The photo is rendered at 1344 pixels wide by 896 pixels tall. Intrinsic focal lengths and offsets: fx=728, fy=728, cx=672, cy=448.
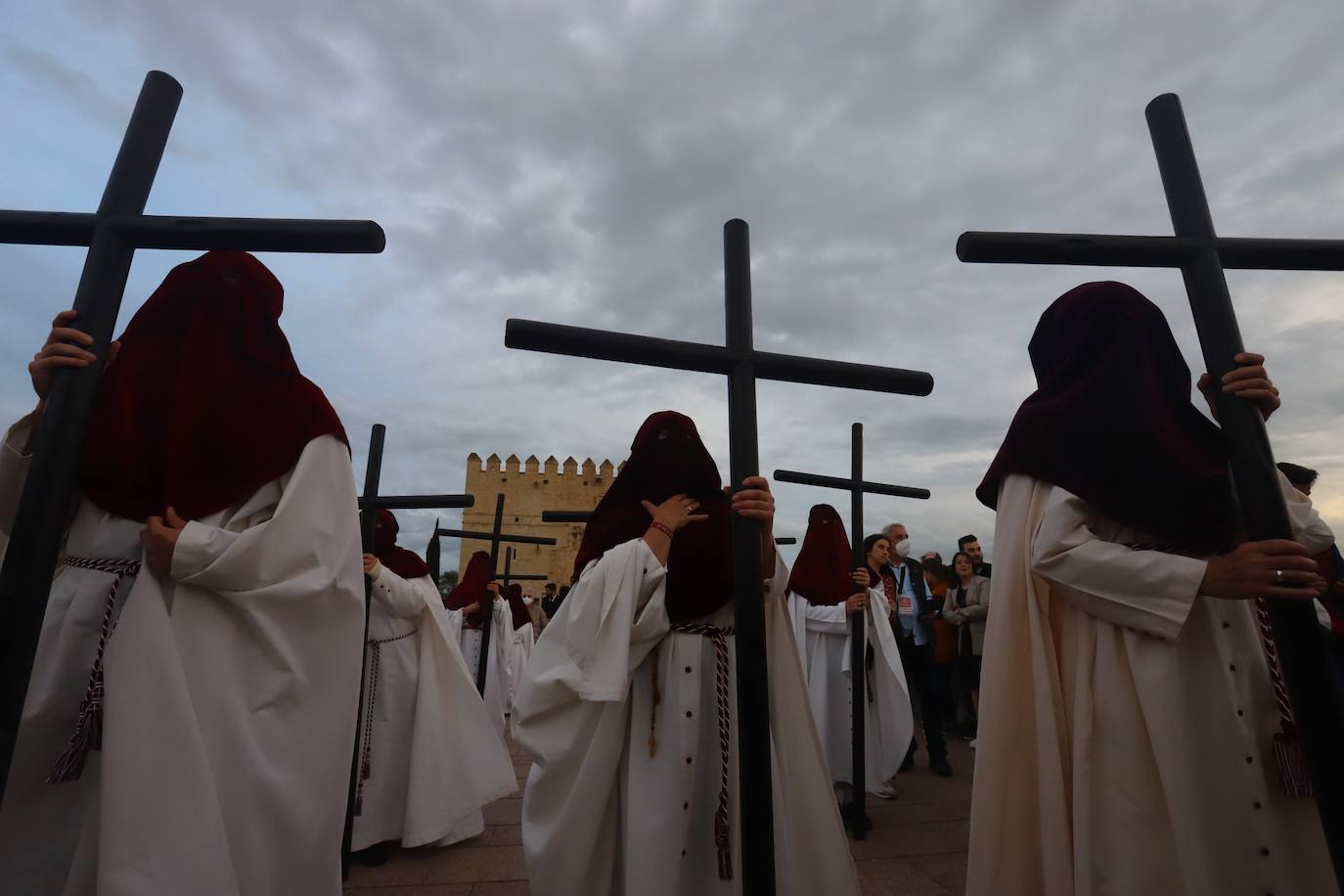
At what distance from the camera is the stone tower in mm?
29922

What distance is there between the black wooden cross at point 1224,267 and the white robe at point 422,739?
4.28 metres

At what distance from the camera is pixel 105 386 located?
Answer: 2.25m

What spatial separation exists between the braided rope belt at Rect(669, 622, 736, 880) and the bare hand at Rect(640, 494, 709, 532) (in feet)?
1.39

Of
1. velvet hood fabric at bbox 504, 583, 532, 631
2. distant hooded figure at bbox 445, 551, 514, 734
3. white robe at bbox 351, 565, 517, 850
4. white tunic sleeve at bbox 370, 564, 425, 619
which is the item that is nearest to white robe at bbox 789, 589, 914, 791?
white robe at bbox 351, 565, 517, 850

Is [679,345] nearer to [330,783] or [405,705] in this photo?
[330,783]

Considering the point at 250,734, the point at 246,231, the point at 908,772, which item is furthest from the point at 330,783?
the point at 908,772

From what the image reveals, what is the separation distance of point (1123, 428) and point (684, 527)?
165 centimetres

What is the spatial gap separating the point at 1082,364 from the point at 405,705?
4.48 meters

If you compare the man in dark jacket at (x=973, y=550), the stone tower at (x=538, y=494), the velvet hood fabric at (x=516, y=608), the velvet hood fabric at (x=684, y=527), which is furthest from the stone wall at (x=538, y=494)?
the velvet hood fabric at (x=684, y=527)

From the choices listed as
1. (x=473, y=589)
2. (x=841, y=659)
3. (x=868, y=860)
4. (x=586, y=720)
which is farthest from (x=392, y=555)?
(x=473, y=589)

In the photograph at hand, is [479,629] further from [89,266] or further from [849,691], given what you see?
[89,266]

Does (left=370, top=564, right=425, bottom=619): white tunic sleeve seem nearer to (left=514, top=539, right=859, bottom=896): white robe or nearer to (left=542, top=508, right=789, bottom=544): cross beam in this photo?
(left=542, top=508, right=789, bottom=544): cross beam

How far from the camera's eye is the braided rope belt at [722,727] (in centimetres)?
259

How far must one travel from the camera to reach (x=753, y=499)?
5.72 feet
